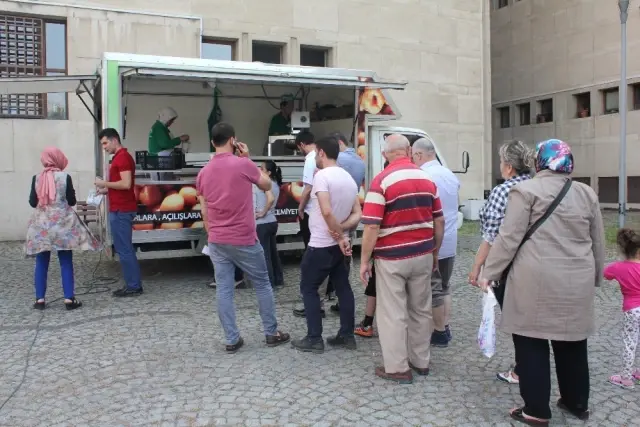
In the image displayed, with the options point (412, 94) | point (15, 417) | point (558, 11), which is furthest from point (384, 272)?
point (558, 11)

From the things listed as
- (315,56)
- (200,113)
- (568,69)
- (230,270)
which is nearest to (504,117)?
(568,69)

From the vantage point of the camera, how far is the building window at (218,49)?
42.8 ft

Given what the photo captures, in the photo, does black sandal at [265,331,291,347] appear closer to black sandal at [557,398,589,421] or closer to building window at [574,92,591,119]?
black sandal at [557,398,589,421]

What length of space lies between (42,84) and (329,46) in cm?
787

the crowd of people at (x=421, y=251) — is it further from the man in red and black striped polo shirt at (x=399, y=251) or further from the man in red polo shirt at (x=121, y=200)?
the man in red polo shirt at (x=121, y=200)

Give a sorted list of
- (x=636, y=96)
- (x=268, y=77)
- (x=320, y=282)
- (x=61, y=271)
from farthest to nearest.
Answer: (x=636, y=96) < (x=268, y=77) < (x=61, y=271) < (x=320, y=282)

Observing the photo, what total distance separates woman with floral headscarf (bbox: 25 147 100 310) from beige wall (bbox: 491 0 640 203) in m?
16.4

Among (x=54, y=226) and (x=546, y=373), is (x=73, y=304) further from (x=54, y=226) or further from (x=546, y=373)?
(x=546, y=373)

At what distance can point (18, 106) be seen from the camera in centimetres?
1137

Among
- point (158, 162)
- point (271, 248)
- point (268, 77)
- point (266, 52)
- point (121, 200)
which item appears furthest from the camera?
point (266, 52)

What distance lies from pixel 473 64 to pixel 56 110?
33.8ft

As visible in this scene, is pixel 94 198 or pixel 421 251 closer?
pixel 421 251

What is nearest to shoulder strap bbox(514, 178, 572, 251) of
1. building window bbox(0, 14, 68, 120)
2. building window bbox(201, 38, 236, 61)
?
building window bbox(0, 14, 68, 120)

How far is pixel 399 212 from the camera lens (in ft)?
13.2
